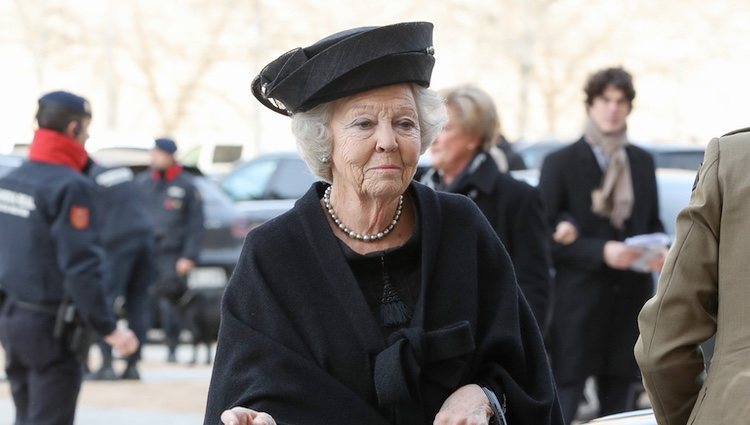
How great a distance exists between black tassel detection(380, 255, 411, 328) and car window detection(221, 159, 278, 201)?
44.9 feet

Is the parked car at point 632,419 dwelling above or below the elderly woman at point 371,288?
below

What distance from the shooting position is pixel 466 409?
12.1 feet

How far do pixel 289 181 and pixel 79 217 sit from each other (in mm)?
10286

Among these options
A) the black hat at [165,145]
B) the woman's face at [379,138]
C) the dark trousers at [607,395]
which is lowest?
the dark trousers at [607,395]

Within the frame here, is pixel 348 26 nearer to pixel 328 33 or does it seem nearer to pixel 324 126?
pixel 328 33

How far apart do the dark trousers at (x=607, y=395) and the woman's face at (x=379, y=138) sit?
3.53 meters

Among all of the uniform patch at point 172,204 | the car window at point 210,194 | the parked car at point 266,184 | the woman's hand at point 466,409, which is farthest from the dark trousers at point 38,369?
the parked car at point 266,184

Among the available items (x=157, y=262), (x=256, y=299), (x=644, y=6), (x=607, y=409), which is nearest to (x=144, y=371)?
(x=157, y=262)

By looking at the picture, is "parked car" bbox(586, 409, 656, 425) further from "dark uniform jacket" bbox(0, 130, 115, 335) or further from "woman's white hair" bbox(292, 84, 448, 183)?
"dark uniform jacket" bbox(0, 130, 115, 335)

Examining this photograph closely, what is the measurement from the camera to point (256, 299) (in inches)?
150

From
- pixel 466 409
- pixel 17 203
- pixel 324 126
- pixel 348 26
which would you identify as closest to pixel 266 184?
pixel 17 203

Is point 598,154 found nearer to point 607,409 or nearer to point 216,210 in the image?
point 607,409

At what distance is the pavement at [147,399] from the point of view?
32.6 ft

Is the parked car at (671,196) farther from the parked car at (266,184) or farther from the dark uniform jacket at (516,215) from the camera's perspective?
the parked car at (266,184)
